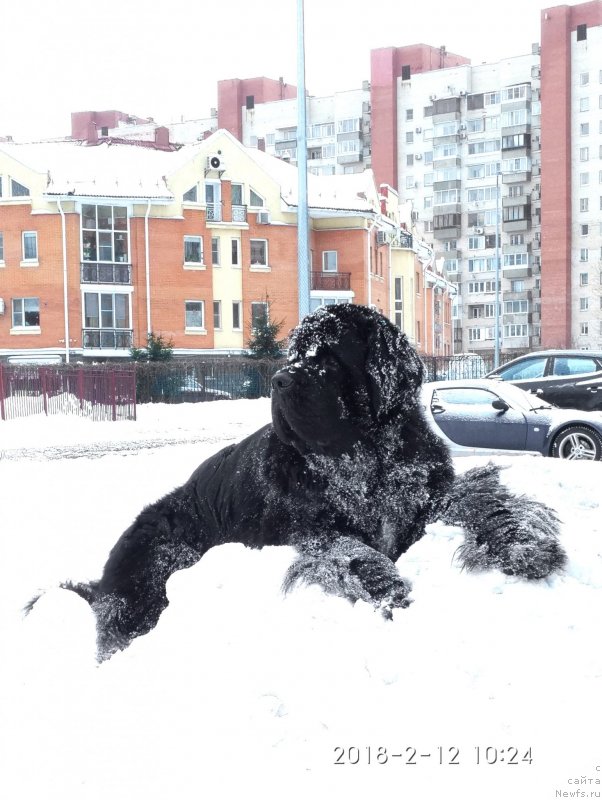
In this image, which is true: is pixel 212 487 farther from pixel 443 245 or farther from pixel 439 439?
pixel 443 245

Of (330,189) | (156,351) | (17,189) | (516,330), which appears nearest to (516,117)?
(516,330)

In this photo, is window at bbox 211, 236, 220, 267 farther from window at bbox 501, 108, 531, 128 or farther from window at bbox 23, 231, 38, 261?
window at bbox 501, 108, 531, 128

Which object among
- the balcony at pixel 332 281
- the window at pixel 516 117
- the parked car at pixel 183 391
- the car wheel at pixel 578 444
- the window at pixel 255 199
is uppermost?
the window at pixel 516 117

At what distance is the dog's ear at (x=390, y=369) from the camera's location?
4078 millimetres

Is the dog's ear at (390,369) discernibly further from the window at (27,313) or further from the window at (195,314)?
the window at (195,314)

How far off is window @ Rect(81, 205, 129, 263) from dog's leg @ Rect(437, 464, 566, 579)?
1577 inches

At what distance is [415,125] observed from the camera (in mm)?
85312

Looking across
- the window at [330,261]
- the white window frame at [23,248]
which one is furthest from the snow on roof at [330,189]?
the white window frame at [23,248]

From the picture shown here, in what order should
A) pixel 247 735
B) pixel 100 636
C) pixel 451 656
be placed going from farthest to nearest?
pixel 100 636
pixel 451 656
pixel 247 735

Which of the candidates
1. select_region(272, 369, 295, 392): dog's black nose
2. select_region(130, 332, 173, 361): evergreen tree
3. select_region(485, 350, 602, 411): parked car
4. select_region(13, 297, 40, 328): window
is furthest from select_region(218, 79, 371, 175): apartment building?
select_region(272, 369, 295, 392): dog's black nose

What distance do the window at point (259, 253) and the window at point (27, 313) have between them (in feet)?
33.2

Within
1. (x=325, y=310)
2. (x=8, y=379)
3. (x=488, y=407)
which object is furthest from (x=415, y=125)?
(x=325, y=310)

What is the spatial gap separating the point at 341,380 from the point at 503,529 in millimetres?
901

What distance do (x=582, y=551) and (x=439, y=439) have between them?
77 centimetres
